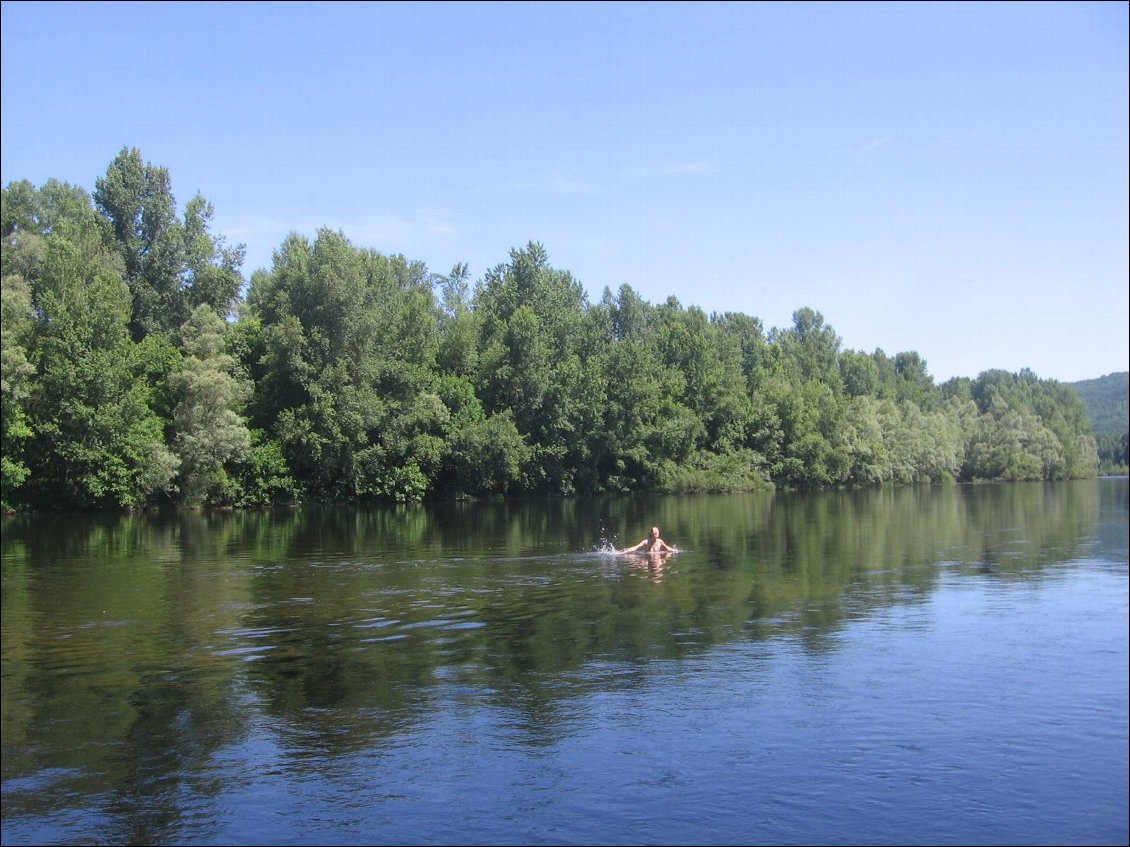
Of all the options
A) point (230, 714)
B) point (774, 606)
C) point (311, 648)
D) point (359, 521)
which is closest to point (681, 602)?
point (774, 606)

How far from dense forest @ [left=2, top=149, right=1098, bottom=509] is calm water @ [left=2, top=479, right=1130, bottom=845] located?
25.5 metres

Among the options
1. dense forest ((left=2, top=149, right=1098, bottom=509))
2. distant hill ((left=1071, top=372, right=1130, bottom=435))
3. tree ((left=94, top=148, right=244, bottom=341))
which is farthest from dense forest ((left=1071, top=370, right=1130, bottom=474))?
tree ((left=94, top=148, right=244, bottom=341))

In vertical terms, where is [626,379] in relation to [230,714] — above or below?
above

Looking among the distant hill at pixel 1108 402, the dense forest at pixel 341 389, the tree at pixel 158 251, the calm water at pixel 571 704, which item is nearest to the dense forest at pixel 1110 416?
the distant hill at pixel 1108 402

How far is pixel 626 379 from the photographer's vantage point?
105m

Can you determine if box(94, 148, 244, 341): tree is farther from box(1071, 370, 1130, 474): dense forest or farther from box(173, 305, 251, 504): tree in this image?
box(1071, 370, 1130, 474): dense forest

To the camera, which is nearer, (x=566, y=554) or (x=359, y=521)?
(x=566, y=554)

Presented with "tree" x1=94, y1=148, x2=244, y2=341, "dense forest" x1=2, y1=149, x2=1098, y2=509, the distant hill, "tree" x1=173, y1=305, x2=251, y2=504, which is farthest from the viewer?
"tree" x1=94, y1=148, x2=244, y2=341

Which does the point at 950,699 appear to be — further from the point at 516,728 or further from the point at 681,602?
the point at 681,602

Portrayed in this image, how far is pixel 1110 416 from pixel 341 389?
66.9m

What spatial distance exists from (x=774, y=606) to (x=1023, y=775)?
1378 centimetres

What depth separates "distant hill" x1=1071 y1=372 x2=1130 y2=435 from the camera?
15.6 m

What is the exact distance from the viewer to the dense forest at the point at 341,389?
222 ft

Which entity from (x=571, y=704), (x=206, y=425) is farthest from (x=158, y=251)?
(x=571, y=704)
